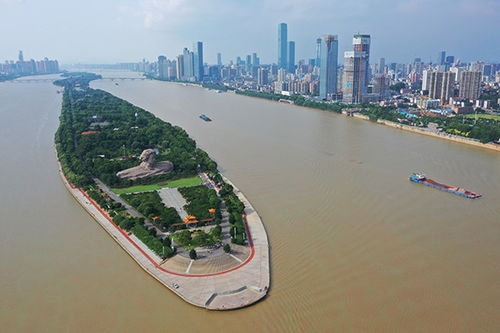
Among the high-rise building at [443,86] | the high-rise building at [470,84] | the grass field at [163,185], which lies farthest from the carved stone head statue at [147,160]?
the high-rise building at [470,84]

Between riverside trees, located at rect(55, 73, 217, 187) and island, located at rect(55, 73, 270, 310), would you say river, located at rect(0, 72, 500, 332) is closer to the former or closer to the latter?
island, located at rect(55, 73, 270, 310)

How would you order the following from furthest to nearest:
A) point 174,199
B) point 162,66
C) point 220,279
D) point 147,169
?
point 162,66 → point 147,169 → point 174,199 → point 220,279

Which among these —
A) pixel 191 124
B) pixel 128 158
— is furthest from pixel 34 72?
pixel 128 158

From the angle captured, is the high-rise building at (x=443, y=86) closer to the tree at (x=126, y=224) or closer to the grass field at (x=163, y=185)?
the grass field at (x=163, y=185)

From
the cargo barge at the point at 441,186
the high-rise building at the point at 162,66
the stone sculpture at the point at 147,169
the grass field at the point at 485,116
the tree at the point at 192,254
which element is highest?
the high-rise building at the point at 162,66

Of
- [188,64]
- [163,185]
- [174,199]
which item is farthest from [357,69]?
[188,64]

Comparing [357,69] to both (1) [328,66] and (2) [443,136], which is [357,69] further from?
(2) [443,136]
